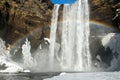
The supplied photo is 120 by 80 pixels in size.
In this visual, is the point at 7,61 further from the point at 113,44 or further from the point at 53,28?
the point at 113,44

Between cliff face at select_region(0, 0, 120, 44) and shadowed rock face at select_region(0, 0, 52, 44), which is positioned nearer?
cliff face at select_region(0, 0, 120, 44)

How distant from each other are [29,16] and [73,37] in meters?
11.2

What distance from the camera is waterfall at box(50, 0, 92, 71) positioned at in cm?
7450

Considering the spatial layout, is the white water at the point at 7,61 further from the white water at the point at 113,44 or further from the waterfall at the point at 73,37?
the white water at the point at 113,44

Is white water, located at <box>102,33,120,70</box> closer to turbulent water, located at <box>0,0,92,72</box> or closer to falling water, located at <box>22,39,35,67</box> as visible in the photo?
turbulent water, located at <box>0,0,92,72</box>

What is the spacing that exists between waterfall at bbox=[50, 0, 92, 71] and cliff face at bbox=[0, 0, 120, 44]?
2.63 metres

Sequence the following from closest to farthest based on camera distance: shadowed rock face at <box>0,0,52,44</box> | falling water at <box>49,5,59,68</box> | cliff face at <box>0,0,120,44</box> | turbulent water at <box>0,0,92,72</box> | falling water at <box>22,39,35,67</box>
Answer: cliff face at <box>0,0,120,44</box> < shadowed rock face at <box>0,0,52,44</box> < falling water at <box>22,39,35,67</box> < turbulent water at <box>0,0,92,72</box> < falling water at <box>49,5,59,68</box>

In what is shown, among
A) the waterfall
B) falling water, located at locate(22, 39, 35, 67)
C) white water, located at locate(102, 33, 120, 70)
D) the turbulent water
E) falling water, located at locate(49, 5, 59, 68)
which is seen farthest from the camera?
falling water, located at locate(49, 5, 59, 68)

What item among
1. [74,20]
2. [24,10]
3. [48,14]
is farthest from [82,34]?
[24,10]

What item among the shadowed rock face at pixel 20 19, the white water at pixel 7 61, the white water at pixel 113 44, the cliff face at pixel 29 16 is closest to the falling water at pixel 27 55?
the cliff face at pixel 29 16

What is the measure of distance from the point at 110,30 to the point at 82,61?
9.13 meters

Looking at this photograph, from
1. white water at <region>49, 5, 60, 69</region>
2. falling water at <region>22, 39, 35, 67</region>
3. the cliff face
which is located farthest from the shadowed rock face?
white water at <region>49, 5, 60, 69</region>

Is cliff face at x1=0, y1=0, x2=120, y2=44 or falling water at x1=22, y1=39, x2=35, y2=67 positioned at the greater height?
cliff face at x1=0, y1=0, x2=120, y2=44

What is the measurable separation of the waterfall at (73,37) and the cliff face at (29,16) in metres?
→ 2.63
